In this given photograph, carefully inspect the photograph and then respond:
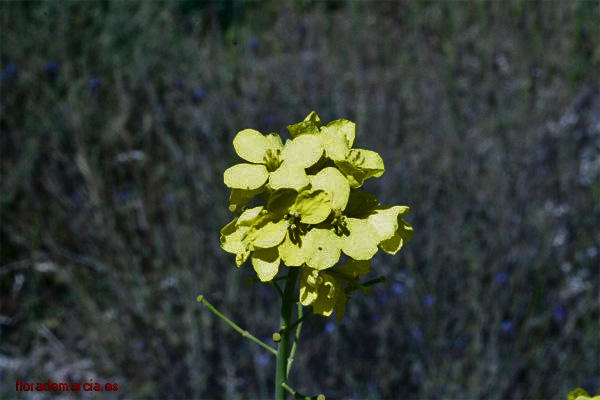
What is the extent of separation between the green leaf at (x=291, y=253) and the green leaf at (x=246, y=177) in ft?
0.43

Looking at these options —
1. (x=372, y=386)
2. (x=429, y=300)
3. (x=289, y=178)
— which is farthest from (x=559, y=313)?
(x=289, y=178)

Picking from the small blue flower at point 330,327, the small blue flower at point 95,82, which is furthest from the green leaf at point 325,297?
the small blue flower at point 95,82

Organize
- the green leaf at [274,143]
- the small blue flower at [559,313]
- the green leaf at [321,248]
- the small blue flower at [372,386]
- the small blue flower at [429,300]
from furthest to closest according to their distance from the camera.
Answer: the small blue flower at [559,313]
the small blue flower at [429,300]
the small blue flower at [372,386]
the green leaf at [274,143]
the green leaf at [321,248]

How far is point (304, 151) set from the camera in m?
1.01

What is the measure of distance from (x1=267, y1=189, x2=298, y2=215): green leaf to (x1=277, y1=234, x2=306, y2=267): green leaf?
54 millimetres

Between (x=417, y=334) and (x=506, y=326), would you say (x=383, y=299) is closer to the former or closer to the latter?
(x=417, y=334)

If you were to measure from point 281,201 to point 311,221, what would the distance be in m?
0.08

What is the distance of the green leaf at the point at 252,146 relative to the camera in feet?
3.71

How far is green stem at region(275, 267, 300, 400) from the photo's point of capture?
102 centimetres

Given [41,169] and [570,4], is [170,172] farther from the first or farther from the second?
[570,4]

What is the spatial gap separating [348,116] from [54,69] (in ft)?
7.45

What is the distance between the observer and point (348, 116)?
4156 millimetres

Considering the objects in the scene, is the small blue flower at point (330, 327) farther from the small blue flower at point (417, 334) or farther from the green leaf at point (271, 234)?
the green leaf at point (271, 234)

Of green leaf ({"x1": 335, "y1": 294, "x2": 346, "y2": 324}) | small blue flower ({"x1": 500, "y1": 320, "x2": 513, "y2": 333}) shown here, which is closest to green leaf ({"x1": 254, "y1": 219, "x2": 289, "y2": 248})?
green leaf ({"x1": 335, "y1": 294, "x2": 346, "y2": 324})
